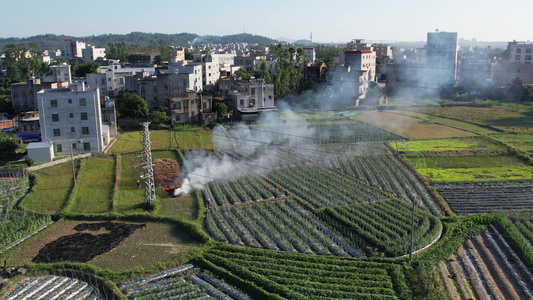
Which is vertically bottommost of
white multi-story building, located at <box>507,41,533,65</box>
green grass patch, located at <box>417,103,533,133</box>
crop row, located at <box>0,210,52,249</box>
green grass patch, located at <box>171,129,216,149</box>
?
crop row, located at <box>0,210,52,249</box>

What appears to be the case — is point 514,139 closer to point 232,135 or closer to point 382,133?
point 382,133

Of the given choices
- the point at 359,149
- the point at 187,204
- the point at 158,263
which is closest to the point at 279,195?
the point at 187,204

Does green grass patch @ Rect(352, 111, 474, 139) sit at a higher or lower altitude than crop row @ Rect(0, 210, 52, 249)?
higher

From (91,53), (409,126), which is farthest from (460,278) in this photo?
(91,53)

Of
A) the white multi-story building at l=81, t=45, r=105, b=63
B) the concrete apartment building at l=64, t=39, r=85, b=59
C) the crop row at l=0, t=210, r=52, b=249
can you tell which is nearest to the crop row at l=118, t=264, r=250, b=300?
the crop row at l=0, t=210, r=52, b=249

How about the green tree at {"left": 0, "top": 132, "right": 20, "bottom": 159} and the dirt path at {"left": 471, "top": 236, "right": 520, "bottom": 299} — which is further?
the green tree at {"left": 0, "top": 132, "right": 20, "bottom": 159}

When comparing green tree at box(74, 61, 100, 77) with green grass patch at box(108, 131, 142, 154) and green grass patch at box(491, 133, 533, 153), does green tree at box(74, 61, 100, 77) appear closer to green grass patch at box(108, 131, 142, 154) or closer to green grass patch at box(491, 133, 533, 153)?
green grass patch at box(108, 131, 142, 154)

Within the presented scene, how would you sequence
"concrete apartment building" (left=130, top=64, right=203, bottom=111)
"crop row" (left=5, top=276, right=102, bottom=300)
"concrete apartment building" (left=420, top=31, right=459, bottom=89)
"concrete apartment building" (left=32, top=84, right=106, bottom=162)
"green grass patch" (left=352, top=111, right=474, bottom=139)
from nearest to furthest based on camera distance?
"crop row" (left=5, top=276, right=102, bottom=300), "concrete apartment building" (left=32, top=84, right=106, bottom=162), "green grass patch" (left=352, top=111, right=474, bottom=139), "concrete apartment building" (left=130, top=64, right=203, bottom=111), "concrete apartment building" (left=420, top=31, right=459, bottom=89)

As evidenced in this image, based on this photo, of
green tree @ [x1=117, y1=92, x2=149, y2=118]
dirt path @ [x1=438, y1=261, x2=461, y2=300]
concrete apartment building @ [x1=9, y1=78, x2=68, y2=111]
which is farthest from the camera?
concrete apartment building @ [x1=9, y1=78, x2=68, y2=111]
